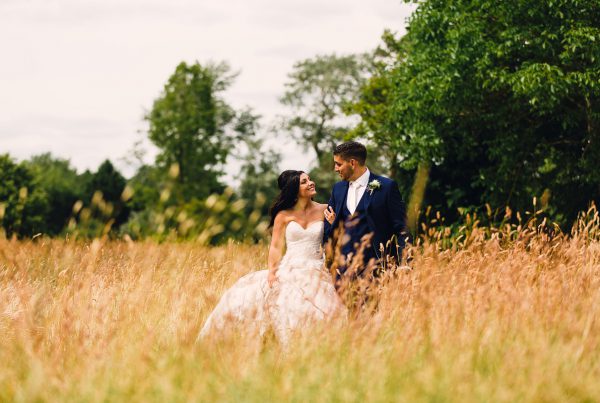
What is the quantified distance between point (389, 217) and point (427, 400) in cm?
301

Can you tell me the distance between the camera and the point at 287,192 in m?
6.91

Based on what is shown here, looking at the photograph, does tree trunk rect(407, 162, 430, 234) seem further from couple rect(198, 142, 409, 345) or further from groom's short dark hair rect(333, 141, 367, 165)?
groom's short dark hair rect(333, 141, 367, 165)

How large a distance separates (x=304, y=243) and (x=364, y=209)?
2.83 ft

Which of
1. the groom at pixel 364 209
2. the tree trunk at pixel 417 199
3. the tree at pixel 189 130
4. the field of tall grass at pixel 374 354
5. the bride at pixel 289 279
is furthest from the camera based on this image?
the tree at pixel 189 130

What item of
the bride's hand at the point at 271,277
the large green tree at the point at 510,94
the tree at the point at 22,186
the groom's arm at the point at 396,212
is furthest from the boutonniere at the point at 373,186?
the tree at the point at 22,186

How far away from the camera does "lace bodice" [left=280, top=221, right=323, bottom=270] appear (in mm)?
6746

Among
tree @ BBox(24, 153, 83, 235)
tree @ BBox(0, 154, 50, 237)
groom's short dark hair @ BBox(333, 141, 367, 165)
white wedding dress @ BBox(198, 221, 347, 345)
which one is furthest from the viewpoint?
tree @ BBox(24, 153, 83, 235)

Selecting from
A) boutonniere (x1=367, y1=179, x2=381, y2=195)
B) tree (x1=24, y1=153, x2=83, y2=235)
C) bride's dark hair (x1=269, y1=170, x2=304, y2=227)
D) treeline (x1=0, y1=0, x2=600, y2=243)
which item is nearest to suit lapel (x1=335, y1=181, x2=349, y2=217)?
boutonniere (x1=367, y1=179, x2=381, y2=195)

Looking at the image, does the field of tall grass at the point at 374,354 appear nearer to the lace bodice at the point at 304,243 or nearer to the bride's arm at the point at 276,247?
the bride's arm at the point at 276,247

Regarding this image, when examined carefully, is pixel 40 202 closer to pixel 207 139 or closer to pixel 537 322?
pixel 207 139

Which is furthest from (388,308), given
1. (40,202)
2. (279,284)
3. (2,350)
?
(40,202)

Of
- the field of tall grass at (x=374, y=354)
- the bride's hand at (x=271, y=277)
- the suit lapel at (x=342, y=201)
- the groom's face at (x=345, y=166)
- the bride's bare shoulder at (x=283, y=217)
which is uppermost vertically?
the groom's face at (x=345, y=166)

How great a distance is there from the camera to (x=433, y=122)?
15.9m

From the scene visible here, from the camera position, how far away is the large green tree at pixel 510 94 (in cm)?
1350
